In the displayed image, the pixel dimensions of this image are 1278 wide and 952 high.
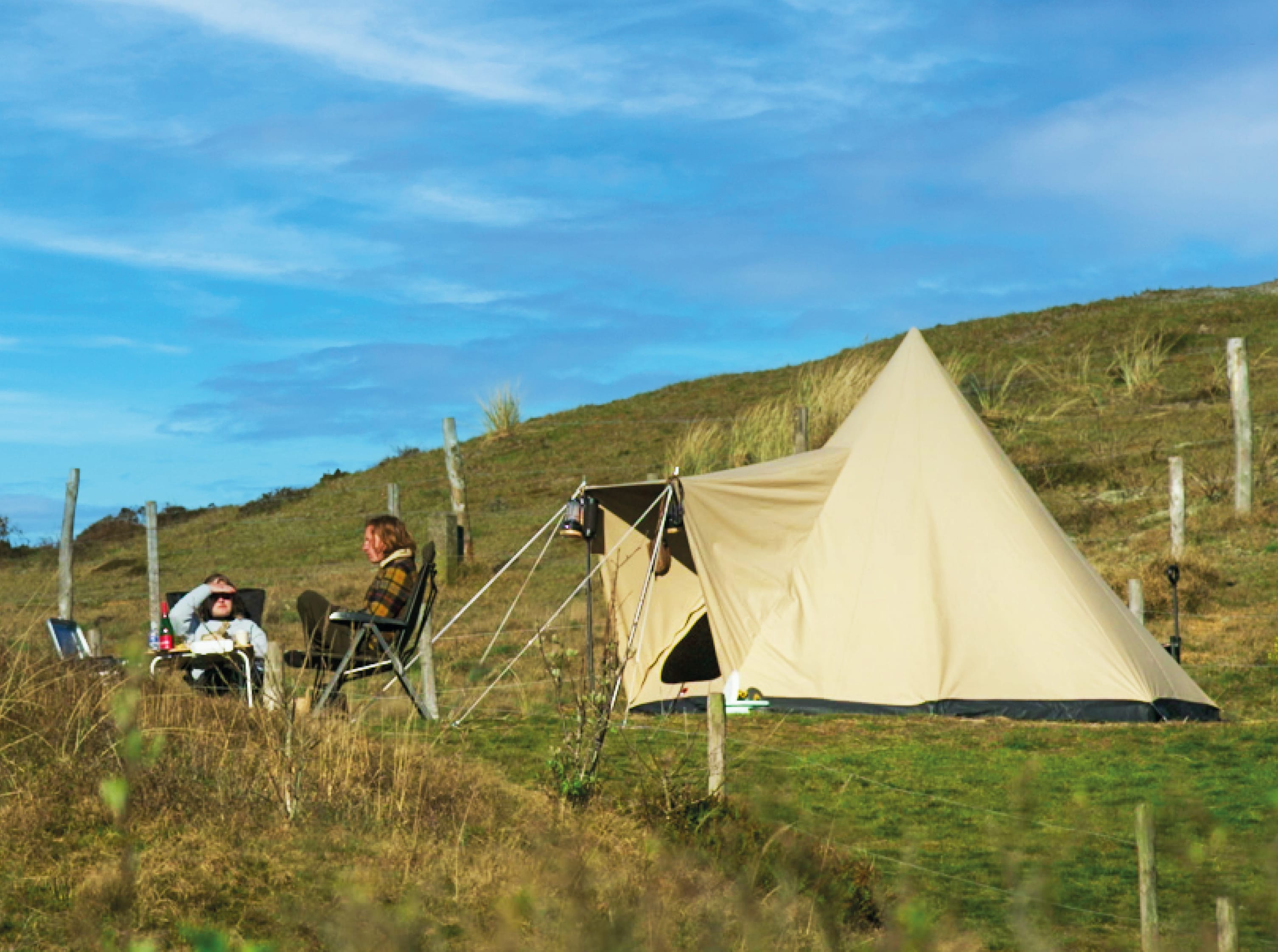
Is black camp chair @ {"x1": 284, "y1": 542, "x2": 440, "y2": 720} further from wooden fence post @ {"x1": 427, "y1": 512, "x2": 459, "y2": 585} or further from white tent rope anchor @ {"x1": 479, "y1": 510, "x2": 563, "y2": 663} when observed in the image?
wooden fence post @ {"x1": 427, "y1": 512, "x2": 459, "y2": 585}

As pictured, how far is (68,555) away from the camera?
47.1 ft

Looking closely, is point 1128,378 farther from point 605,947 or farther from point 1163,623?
point 605,947

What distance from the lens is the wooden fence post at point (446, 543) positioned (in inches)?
599

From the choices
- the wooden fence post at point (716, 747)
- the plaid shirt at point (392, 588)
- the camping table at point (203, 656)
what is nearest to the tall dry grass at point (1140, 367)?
the plaid shirt at point (392, 588)

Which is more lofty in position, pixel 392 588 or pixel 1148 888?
pixel 392 588

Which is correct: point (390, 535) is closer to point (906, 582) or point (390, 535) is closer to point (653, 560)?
point (653, 560)

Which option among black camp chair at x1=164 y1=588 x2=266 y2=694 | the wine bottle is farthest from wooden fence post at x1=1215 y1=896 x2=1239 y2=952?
the wine bottle

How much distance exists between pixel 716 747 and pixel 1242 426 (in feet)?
34.6

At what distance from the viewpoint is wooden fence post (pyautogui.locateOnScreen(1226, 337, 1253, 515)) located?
1412cm

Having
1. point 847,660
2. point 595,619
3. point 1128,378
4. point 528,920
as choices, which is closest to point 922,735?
point 847,660

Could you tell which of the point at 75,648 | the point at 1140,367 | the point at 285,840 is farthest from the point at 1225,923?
the point at 1140,367

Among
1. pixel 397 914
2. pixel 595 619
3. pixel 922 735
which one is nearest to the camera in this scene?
pixel 397 914

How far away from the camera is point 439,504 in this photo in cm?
2294

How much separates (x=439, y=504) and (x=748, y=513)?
13.8 meters
